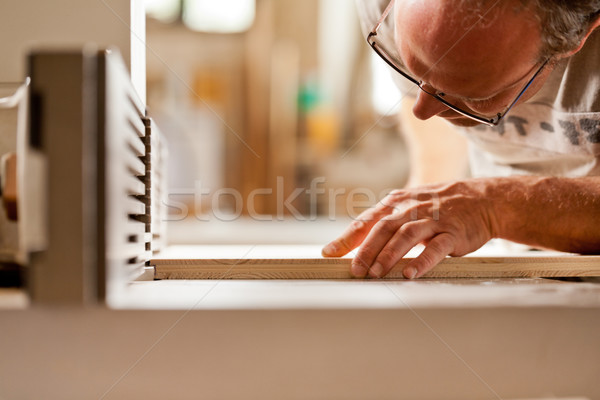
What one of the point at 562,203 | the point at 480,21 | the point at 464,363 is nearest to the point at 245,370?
the point at 464,363

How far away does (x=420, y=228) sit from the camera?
0.68 meters

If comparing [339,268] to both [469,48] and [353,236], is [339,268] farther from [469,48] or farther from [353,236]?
[469,48]

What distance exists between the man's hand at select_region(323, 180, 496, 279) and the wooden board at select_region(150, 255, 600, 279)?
2 centimetres

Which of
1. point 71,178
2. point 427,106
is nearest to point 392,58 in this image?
point 427,106

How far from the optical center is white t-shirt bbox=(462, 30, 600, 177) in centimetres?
86

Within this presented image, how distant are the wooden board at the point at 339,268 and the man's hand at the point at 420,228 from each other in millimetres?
21

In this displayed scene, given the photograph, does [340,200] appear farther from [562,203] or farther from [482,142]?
[562,203]

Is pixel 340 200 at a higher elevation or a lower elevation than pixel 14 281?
lower

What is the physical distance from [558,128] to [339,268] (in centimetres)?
59

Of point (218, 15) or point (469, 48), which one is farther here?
point (218, 15)

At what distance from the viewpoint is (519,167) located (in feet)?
3.81

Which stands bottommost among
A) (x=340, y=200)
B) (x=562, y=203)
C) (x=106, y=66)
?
(x=340, y=200)

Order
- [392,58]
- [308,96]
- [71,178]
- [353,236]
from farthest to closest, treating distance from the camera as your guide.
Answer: [308,96] → [392,58] → [353,236] → [71,178]

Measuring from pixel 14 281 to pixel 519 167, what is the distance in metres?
1.08
